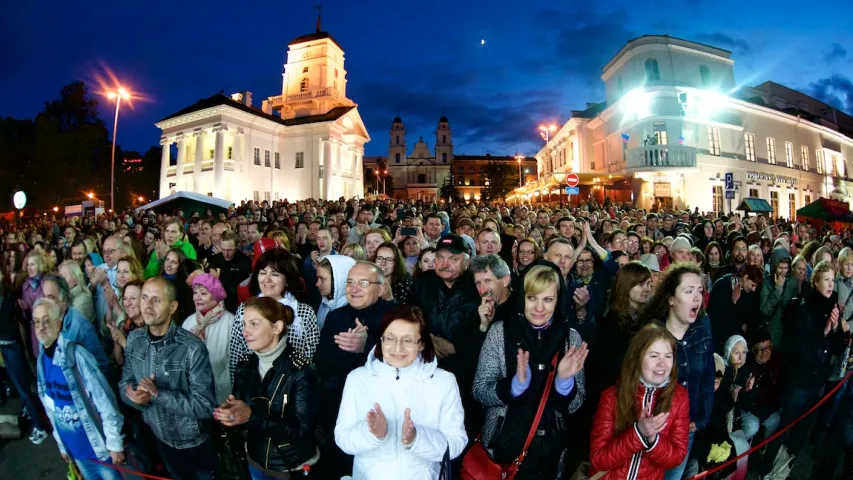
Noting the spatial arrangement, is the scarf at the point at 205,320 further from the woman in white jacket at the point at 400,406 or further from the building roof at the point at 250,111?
the building roof at the point at 250,111

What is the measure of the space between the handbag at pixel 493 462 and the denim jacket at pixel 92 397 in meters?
2.75

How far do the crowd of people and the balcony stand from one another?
2438 cm

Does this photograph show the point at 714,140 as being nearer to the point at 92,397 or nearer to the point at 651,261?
the point at 651,261

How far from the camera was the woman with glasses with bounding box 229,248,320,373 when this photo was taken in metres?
3.56

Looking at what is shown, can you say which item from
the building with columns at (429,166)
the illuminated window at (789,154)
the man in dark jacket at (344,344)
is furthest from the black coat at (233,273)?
the building with columns at (429,166)

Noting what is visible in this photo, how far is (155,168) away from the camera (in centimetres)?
6125

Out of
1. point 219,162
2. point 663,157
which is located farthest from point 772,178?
point 219,162

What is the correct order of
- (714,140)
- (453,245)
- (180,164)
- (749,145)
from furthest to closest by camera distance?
(180,164) < (749,145) < (714,140) < (453,245)

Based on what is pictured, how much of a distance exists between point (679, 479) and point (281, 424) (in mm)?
2906

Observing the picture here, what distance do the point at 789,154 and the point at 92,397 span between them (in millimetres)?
46128

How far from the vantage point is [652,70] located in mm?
29828

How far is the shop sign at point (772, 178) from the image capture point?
31.7 m

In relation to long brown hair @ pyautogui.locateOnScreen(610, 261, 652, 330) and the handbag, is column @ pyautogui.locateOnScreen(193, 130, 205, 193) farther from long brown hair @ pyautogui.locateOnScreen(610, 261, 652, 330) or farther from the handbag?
the handbag

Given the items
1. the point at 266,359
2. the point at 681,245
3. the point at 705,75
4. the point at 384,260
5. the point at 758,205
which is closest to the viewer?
the point at 266,359
